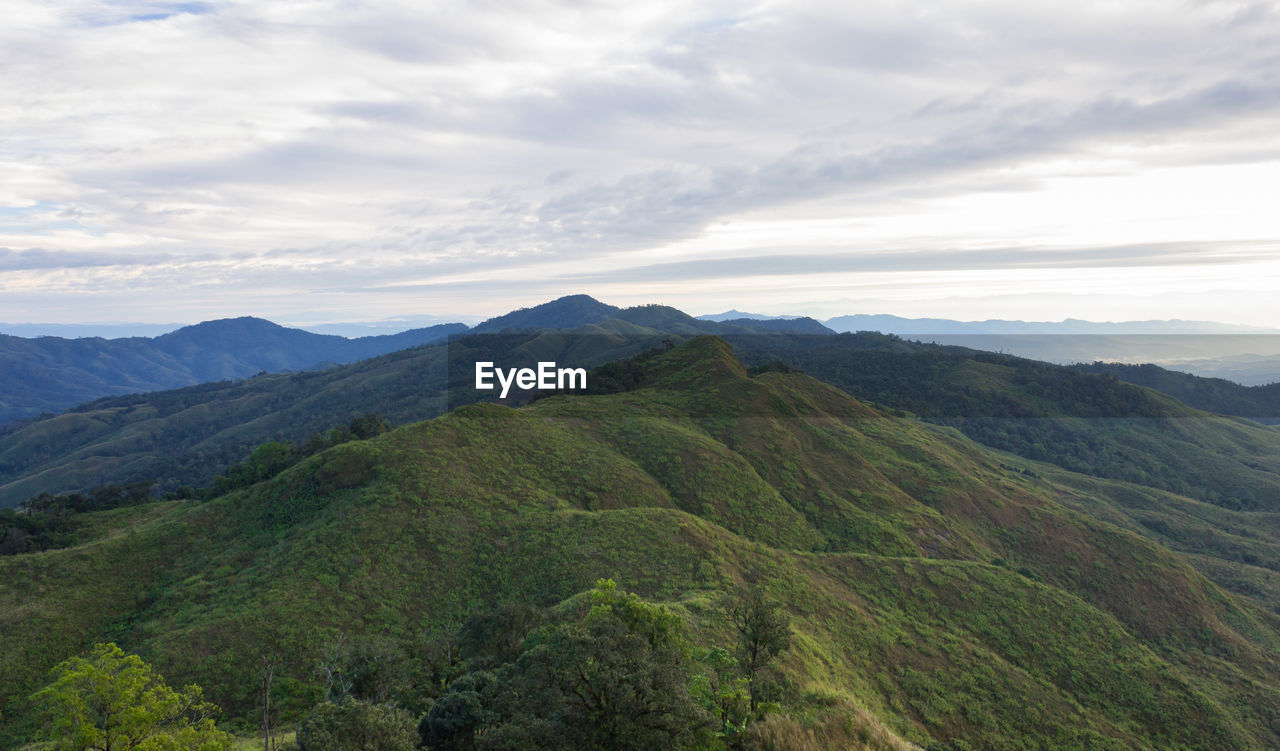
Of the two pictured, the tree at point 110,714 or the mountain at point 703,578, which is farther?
the mountain at point 703,578

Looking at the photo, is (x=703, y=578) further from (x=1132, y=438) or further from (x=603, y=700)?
(x=1132, y=438)

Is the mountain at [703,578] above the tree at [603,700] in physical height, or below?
below

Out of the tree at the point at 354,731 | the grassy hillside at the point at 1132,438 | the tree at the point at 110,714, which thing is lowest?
the grassy hillside at the point at 1132,438

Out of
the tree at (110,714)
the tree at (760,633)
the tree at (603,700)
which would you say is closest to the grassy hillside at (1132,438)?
the tree at (760,633)

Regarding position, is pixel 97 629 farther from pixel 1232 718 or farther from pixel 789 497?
pixel 1232 718

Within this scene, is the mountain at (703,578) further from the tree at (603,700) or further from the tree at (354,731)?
the tree at (354,731)

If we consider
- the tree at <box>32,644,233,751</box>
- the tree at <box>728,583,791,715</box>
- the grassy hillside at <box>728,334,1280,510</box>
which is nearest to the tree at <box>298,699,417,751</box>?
the tree at <box>32,644,233,751</box>

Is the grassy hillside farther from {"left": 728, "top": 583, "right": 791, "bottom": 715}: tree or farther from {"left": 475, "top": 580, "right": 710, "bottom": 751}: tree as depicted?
{"left": 475, "top": 580, "right": 710, "bottom": 751}: tree
